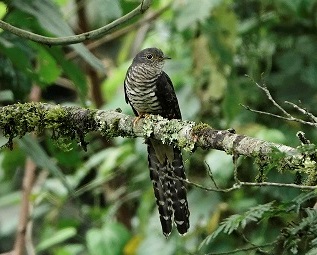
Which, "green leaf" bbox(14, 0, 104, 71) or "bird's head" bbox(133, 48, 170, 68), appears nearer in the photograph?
"green leaf" bbox(14, 0, 104, 71)

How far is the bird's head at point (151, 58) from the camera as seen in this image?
4.10 m

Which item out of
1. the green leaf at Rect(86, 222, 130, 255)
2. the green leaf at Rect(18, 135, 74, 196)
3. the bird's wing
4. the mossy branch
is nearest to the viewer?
the mossy branch

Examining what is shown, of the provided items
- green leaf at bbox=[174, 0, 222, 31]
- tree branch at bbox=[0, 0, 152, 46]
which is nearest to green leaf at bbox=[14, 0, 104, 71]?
tree branch at bbox=[0, 0, 152, 46]

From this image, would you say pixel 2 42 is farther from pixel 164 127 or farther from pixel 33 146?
pixel 164 127

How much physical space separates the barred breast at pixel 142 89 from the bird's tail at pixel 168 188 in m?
0.21

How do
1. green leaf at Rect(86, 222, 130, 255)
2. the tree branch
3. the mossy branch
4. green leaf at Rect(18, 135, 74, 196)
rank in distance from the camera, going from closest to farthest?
the tree branch → the mossy branch → green leaf at Rect(18, 135, 74, 196) → green leaf at Rect(86, 222, 130, 255)

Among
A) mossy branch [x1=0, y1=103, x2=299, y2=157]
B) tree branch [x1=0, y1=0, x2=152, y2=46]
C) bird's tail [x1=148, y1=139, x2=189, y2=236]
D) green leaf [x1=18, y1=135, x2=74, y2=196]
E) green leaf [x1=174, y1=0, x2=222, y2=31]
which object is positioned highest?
tree branch [x1=0, y1=0, x2=152, y2=46]

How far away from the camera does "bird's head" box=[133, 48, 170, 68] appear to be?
4098 mm

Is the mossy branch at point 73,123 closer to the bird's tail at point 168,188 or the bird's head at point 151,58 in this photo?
the bird's tail at point 168,188

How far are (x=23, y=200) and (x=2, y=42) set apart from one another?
1.33 meters

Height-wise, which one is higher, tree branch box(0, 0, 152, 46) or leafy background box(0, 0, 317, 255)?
tree branch box(0, 0, 152, 46)

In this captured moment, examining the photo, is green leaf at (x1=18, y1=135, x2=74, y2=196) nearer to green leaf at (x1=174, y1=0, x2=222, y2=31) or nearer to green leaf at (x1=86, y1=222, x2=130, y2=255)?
green leaf at (x1=174, y1=0, x2=222, y2=31)

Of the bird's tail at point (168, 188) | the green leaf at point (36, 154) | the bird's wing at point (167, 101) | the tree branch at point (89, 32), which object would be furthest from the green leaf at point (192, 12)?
the tree branch at point (89, 32)

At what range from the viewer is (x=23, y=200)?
14.4 feet
